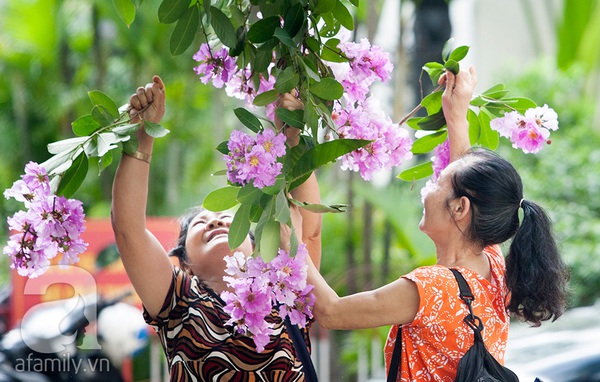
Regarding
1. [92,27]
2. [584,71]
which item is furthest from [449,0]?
[92,27]

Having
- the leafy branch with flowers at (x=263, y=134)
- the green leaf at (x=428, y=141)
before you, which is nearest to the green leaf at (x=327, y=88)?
the leafy branch with flowers at (x=263, y=134)

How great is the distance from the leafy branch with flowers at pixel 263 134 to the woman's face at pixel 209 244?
30 cm

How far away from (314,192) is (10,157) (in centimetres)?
1001

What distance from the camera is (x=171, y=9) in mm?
1875

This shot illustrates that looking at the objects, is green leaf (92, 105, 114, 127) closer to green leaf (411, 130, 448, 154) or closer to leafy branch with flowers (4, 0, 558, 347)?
leafy branch with flowers (4, 0, 558, 347)

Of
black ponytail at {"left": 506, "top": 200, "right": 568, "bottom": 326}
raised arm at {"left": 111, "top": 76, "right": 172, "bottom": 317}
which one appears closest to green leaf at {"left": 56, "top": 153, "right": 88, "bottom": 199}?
raised arm at {"left": 111, "top": 76, "right": 172, "bottom": 317}

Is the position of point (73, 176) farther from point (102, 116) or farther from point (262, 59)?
point (262, 59)

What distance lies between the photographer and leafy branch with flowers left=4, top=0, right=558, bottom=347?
181cm

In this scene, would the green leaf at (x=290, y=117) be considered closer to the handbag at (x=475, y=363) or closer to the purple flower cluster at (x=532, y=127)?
the handbag at (x=475, y=363)

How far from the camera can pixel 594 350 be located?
145 inches

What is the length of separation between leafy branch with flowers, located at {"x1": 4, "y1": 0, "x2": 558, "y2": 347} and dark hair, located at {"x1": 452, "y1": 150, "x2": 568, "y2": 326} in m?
0.21

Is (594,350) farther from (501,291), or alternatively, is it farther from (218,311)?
(218,311)

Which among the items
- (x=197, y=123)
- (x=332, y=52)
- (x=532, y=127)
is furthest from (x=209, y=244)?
(x=197, y=123)

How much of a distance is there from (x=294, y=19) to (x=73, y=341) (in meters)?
2.92
